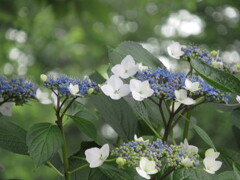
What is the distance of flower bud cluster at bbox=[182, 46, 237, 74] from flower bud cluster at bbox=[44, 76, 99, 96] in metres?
0.19

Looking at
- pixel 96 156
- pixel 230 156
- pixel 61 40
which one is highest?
pixel 96 156

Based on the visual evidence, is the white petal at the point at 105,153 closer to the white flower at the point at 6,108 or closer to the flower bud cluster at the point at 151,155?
the flower bud cluster at the point at 151,155

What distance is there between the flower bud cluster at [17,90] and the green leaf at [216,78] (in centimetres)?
31

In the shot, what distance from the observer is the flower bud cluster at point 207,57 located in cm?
71

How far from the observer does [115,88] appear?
614 millimetres

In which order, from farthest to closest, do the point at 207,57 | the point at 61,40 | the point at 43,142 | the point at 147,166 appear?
1. the point at 61,40
2. the point at 207,57
3. the point at 43,142
4. the point at 147,166

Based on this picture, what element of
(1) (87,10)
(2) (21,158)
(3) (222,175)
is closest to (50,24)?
(2) (21,158)

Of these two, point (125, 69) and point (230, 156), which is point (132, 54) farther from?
point (230, 156)

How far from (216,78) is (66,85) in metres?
0.23

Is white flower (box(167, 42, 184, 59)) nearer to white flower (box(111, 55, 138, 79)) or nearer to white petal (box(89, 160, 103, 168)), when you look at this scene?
white flower (box(111, 55, 138, 79))

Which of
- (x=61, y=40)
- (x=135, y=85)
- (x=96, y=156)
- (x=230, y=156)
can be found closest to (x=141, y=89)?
(x=135, y=85)

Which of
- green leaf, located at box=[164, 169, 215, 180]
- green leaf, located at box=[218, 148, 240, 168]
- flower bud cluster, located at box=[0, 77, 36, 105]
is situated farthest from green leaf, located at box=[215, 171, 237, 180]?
flower bud cluster, located at box=[0, 77, 36, 105]

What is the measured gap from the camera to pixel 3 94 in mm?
732

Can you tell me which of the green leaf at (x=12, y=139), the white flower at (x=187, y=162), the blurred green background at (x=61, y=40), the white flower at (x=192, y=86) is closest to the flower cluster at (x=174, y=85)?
the white flower at (x=192, y=86)
